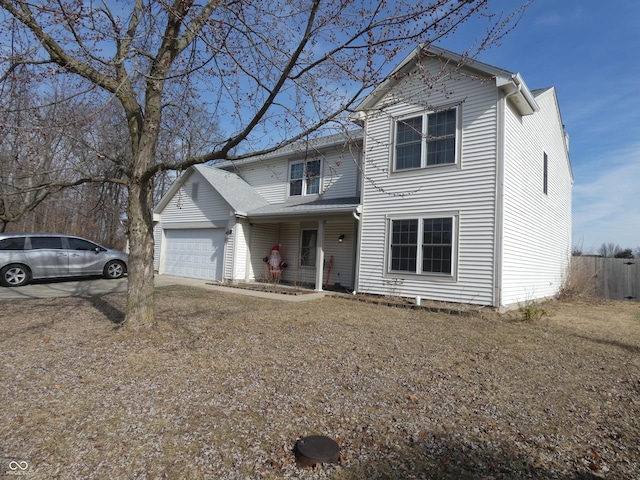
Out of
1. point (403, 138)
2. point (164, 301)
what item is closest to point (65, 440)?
point (164, 301)

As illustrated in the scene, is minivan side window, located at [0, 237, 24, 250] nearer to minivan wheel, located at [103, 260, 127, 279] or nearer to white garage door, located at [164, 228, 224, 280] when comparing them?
minivan wheel, located at [103, 260, 127, 279]

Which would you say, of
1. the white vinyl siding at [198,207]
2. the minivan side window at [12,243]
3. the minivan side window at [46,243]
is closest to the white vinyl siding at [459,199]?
the white vinyl siding at [198,207]

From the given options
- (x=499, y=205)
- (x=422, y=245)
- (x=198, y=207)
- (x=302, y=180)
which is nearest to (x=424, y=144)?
(x=499, y=205)

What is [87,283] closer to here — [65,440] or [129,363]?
[129,363]

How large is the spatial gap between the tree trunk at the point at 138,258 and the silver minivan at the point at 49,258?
7.84 m

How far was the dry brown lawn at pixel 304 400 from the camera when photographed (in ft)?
8.88

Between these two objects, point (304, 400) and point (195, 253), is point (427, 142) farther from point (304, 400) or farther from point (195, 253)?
point (195, 253)

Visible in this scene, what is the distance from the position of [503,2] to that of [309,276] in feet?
35.8

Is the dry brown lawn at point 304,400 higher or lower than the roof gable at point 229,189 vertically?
lower

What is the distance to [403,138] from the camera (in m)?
10.7

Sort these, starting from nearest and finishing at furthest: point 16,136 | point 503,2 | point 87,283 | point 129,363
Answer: point 503,2, point 129,363, point 16,136, point 87,283

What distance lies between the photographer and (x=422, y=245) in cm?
1002

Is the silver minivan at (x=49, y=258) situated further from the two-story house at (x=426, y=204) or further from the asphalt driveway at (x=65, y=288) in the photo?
the two-story house at (x=426, y=204)

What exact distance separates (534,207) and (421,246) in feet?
13.3
